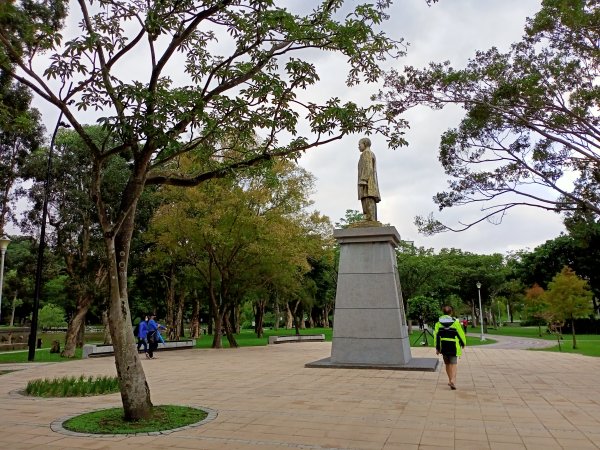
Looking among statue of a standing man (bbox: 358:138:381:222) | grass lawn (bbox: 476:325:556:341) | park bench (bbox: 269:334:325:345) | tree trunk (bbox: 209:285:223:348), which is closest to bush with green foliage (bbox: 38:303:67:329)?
park bench (bbox: 269:334:325:345)

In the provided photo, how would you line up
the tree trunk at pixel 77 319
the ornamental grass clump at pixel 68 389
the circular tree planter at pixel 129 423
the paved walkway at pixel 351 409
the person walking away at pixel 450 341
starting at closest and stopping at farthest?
the paved walkway at pixel 351 409
the circular tree planter at pixel 129 423
the ornamental grass clump at pixel 68 389
the person walking away at pixel 450 341
the tree trunk at pixel 77 319

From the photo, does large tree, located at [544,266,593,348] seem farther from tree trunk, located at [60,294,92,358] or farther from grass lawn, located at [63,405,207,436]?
tree trunk, located at [60,294,92,358]

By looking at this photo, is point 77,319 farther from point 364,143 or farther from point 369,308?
point 364,143

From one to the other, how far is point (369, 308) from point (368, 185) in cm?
355

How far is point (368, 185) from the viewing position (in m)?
13.5

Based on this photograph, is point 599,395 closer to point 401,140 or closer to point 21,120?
point 401,140

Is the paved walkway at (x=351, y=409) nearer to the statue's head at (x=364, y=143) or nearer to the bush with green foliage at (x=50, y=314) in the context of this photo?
the statue's head at (x=364, y=143)

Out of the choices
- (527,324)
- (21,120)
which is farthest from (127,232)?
(527,324)

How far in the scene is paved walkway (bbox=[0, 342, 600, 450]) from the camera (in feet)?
17.6

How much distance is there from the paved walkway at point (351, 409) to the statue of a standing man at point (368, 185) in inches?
179

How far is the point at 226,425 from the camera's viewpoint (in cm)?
613

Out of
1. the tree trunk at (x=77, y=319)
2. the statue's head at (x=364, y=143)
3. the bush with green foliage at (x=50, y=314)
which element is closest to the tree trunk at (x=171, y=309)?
the tree trunk at (x=77, y=319)

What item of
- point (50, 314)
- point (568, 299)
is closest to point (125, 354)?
point (568, 299)

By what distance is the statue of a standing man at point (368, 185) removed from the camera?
→ 1348cm
